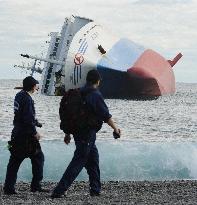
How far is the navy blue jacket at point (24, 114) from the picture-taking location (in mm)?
7477

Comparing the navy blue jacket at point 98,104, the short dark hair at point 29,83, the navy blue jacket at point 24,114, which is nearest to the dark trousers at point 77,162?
the navy blue jacket at point 98,104

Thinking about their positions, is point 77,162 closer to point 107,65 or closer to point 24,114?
point 24,114

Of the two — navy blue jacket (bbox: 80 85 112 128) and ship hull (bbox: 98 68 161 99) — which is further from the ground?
navy blue jacket (bbox: 80 85 112 128)

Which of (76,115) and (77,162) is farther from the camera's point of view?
(77,162)

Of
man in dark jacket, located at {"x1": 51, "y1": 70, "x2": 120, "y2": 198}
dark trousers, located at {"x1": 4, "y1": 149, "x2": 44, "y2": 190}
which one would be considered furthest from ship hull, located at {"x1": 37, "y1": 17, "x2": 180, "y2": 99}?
man in dark jacket, located at {"x1": 51, "y1": 70, "x2": 120, "y2": 198}

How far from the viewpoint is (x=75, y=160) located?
7.24 metres

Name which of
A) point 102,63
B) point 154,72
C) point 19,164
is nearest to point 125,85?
point 102,63

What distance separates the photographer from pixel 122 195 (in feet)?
25.4

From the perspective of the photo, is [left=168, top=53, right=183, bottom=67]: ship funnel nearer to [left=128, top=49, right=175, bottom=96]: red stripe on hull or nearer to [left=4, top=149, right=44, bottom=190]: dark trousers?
[left=128, top=49, right=175, bottom=96]: red stripe on hull

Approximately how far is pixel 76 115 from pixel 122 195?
54.6 inches

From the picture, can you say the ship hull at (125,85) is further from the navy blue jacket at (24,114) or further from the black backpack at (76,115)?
the black backpack at (76,115)

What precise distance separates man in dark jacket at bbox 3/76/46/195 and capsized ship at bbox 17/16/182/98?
146 ft

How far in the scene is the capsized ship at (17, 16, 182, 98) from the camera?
53.8 m

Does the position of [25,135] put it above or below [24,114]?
below
